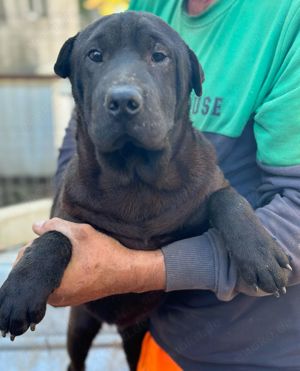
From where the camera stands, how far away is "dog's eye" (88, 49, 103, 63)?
6.01 feet

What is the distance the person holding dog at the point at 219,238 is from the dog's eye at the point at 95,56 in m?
0.39

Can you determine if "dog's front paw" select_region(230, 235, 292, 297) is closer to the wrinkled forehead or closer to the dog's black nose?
the dog's black nose

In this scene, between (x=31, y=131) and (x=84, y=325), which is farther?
(x=31, y=131)

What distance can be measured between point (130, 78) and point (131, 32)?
0.22 meters

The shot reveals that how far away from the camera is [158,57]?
5.98ft

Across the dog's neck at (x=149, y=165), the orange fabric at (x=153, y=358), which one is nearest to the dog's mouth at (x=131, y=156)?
the dog's neck at (x=149, y=165)

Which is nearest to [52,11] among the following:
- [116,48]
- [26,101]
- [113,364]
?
[26,101]

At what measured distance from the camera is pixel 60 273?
1646mm

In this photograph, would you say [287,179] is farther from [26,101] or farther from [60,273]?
[26,101]

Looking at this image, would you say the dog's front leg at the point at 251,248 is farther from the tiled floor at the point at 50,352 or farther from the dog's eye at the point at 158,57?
the tiled floor at the point at 50,352

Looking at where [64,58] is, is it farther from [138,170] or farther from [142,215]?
[142,215]

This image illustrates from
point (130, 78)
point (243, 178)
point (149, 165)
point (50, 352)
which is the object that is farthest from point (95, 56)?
point (50, 352)

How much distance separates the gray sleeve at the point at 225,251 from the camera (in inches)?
67.1

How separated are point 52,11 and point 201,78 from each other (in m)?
4.68
